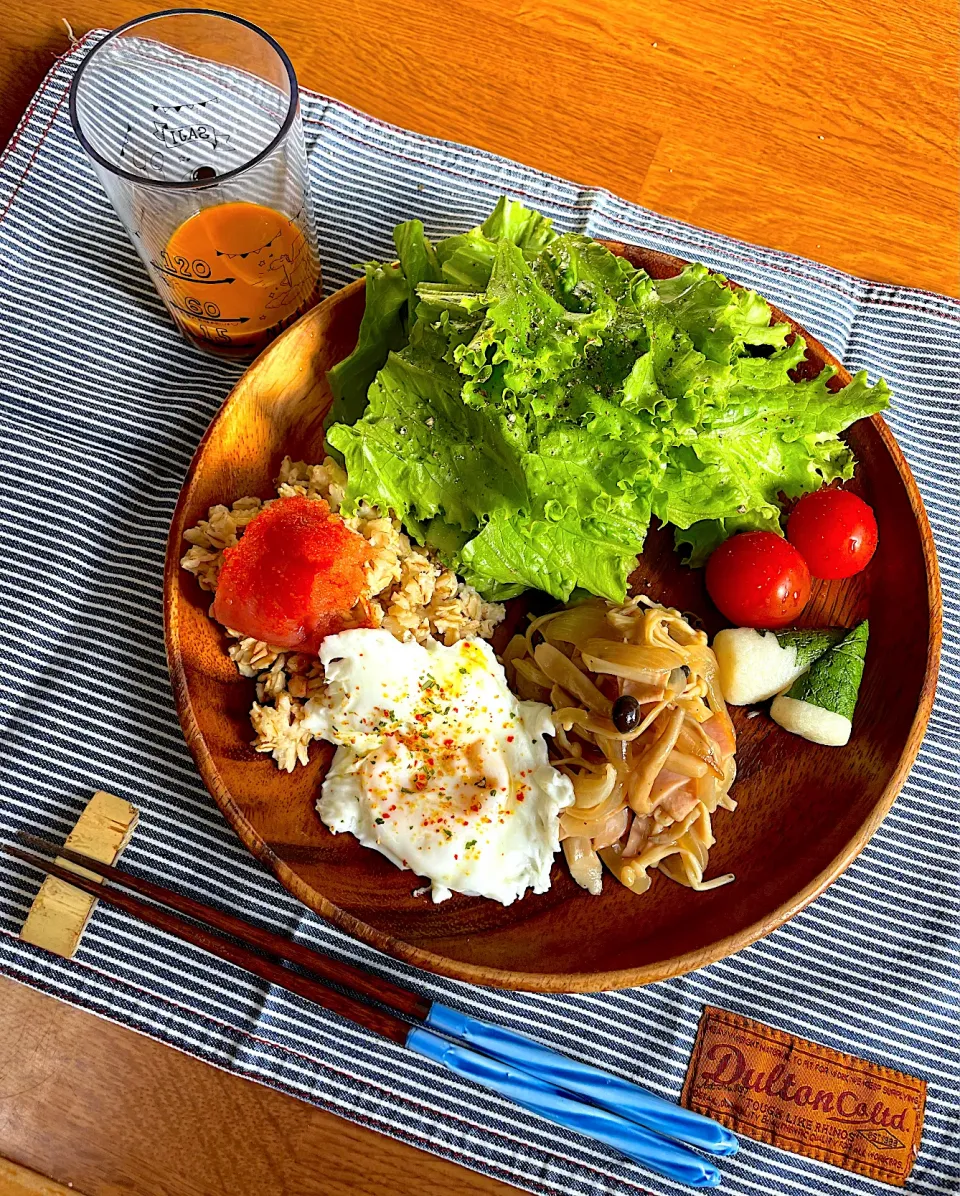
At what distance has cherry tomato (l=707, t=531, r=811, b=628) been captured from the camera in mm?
1869

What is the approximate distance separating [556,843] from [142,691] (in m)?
0.94

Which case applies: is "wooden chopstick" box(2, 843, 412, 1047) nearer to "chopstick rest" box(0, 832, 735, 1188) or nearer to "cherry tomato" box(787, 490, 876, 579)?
"chopstick rest" box(0, 832, 735, 1188)

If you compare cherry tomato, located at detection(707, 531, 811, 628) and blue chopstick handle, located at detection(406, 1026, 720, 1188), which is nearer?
blue chopstick handle, located at detection(406, 1026, 720, 1188)

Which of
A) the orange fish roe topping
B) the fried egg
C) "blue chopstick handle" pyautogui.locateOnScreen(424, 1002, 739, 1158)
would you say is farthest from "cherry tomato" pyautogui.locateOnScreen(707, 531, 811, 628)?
"blue chopstick handle" pyautogui.locateOnScreen(424, 1002, 739, 1158)

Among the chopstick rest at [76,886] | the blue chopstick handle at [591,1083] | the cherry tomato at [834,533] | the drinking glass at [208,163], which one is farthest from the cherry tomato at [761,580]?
the chopstick rest at [76,886]

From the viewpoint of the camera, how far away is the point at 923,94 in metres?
2.67

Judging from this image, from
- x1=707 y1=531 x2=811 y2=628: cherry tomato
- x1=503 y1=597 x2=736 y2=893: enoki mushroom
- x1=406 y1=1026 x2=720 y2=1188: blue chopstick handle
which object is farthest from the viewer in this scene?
x1=707 y1=531 x2=811 y2=628: cherry tomato

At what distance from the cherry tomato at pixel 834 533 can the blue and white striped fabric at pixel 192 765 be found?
40 centimetres

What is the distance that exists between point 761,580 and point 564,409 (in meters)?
→ 0.53

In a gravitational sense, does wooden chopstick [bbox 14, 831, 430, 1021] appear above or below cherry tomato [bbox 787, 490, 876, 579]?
below

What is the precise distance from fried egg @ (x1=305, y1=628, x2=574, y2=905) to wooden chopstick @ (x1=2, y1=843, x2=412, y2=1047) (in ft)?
0.83

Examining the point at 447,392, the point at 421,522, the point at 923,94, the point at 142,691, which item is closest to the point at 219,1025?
the point at 142,691

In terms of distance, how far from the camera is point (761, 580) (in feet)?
6.12

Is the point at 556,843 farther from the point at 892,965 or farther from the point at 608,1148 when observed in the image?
the point at 892,965
